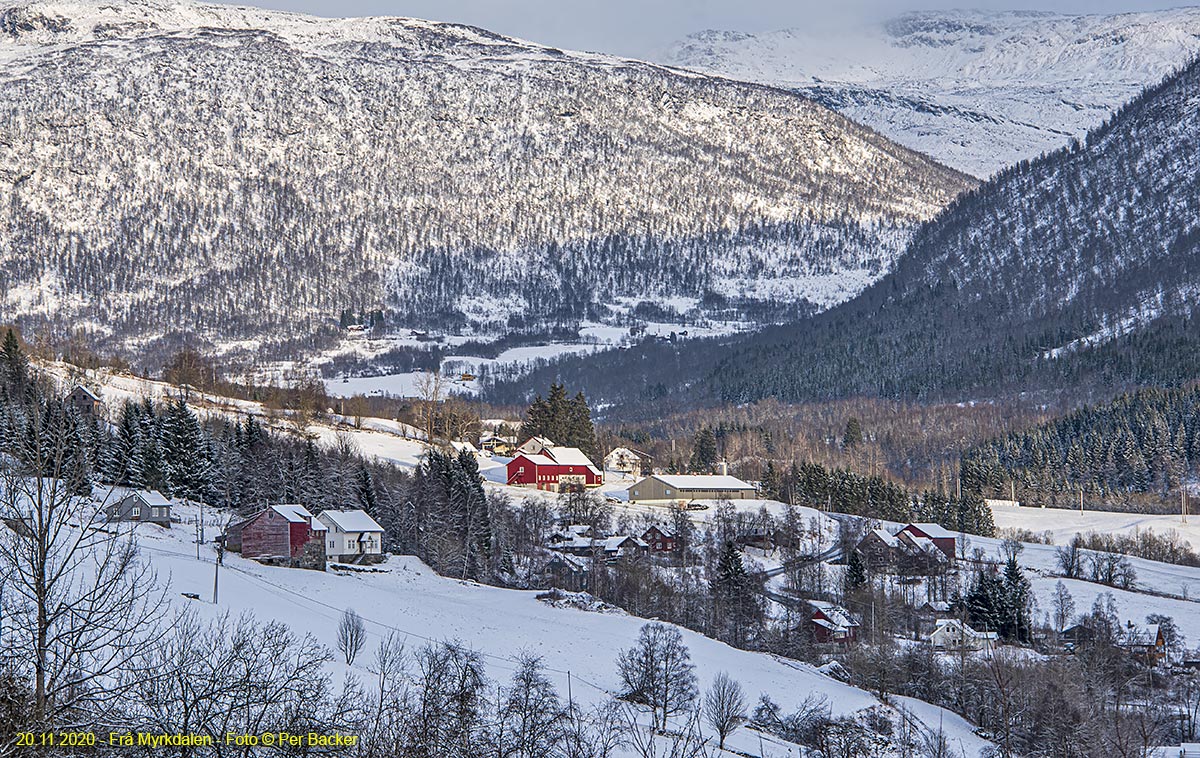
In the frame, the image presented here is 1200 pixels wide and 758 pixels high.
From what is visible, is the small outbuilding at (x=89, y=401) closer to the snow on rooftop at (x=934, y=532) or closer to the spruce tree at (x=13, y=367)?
the spruce tree at (x=13, y=367)

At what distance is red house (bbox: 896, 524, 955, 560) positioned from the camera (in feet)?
380

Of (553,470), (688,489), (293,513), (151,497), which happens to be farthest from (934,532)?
(151,497)

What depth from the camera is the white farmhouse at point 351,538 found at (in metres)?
86.4

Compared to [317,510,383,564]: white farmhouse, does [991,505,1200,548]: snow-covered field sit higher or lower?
lower

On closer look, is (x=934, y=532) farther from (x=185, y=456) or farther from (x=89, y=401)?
(x=89, y=401)

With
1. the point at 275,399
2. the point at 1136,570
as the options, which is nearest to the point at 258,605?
the point at 1136,570

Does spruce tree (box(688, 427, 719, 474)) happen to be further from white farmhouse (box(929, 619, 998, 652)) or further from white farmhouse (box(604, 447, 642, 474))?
white farmhouse (box(929, 619, 998, 652))

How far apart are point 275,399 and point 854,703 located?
127 metres

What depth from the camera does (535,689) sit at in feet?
167

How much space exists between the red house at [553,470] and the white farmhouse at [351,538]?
47.5 metres

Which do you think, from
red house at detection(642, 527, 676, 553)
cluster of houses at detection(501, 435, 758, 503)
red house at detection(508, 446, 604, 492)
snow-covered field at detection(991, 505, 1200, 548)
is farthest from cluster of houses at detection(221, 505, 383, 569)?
snow-covered field at detection(991, 505, 1200, 548)

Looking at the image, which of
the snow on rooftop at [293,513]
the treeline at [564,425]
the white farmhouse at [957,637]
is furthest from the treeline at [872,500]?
the snow on rooftop at [293,513]

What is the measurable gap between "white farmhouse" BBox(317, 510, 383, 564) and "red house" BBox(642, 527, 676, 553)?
1139 inches

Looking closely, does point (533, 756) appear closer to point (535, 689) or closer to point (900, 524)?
point (535, 689)
